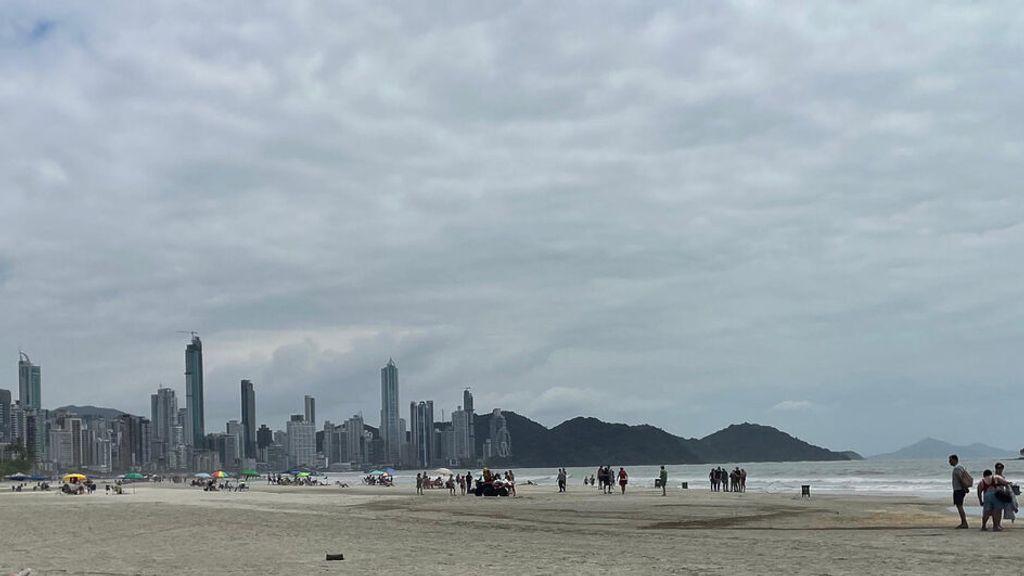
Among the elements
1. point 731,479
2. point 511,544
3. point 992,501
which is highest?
point 992,501

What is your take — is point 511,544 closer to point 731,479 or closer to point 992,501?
point 992,501

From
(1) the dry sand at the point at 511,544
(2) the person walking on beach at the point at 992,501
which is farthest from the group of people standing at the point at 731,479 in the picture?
(2) the person walking on beach at the point at 992,501

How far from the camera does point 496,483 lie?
52125mm

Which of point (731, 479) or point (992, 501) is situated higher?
point (992, 501)

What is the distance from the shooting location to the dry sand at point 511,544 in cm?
1620

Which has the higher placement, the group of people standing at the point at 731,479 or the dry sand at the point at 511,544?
the dry sand at the point at 511,544

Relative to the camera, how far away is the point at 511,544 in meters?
20.9

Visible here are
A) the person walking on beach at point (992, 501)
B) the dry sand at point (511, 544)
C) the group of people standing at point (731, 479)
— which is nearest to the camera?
the dry sand at point (511, 544)

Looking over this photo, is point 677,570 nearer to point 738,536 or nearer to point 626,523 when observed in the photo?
point 738,536

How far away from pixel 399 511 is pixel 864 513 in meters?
→ 17.1

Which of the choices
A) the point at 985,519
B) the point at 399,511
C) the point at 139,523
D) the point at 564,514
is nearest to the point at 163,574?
the point at 139,523

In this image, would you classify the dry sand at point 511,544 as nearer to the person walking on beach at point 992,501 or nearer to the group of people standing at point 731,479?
the person walking on beach at point 992,501

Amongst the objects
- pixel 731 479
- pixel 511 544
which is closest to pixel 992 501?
pixel 511 544

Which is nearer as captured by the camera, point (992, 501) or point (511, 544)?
point (511, 544)
